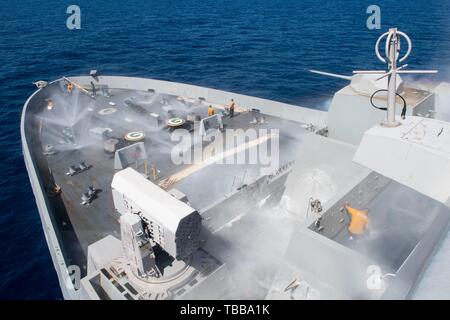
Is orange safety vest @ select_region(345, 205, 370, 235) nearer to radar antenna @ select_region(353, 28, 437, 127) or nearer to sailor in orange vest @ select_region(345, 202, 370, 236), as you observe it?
sailor in orange vest @ select_region(345, 202, 370, 236)

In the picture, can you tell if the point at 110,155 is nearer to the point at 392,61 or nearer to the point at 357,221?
the point at 357,221

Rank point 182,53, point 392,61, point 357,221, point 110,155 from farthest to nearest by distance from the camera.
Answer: point 182,53
point 110,155
point 357,221
point 392,61

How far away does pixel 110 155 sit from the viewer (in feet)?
93.6

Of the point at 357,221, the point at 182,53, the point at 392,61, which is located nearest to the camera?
the point at 392,61

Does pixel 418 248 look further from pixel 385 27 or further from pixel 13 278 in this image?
pixel 385 27

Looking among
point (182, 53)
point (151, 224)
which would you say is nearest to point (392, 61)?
point (151, 224)

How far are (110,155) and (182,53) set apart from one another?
4875cm

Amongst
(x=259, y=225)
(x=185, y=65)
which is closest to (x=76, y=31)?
(x=185, y=65)

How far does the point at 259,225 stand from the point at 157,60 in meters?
55.5

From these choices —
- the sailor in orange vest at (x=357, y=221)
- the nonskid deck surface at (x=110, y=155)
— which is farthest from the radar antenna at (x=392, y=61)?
the nonskid deck surface at (x=110, y=155)

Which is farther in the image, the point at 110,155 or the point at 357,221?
the point at 110,155

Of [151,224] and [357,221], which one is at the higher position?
[151,224]

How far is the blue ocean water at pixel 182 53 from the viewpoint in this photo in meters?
28.8

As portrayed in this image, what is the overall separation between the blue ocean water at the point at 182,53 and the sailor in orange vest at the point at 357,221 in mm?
17925
